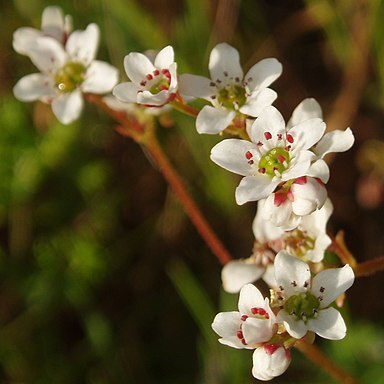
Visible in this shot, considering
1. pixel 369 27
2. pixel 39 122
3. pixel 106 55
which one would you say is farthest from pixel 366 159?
pixel 39 122

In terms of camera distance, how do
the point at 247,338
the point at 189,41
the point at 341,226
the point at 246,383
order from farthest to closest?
the point at 341,226 → the point at 189,41 → the point at 246,383 → the point at 247,338

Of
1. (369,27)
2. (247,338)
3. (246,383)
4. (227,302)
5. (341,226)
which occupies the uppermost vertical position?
(247,338)

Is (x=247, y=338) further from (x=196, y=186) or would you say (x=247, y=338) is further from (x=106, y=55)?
(x=106, y=55)

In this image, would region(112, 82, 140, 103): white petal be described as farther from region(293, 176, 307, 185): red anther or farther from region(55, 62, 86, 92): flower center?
region(293, 176, 307, 185): red anther

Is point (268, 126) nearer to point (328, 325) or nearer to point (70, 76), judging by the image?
point (328, 325)

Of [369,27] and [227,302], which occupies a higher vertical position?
[369,27]

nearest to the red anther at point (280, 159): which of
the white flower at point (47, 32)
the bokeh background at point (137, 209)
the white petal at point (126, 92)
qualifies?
the white petal at point (126, 92)

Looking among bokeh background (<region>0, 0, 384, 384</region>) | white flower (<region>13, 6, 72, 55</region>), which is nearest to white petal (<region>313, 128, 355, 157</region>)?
white flower (<region>13, 6, 72, 55</region>)
